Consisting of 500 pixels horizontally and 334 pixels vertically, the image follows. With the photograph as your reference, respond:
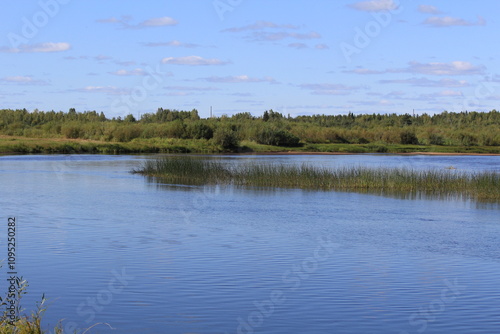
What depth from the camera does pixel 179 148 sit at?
3302 inches

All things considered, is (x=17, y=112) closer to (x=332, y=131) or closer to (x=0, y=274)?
(x=332, y=131)

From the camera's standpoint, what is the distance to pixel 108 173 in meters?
45.5

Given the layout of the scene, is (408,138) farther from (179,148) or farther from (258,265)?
(258,265)

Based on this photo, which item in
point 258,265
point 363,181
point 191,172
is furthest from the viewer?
point 191,172

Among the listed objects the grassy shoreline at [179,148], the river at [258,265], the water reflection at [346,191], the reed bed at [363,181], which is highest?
the grassy shoreline at [179,148]

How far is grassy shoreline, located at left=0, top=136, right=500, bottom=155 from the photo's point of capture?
256 feet

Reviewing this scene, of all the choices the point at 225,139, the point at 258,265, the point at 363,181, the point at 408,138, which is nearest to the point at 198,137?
the point at 225,139

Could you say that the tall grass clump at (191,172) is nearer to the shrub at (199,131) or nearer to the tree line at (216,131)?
the tree line at (216,131)

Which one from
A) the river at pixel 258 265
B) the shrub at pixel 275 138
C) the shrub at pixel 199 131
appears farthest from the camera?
the shrub at pixel 275 138

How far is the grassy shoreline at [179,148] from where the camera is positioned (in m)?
78.0

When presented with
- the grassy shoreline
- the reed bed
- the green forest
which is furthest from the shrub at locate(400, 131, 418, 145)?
the reed bed

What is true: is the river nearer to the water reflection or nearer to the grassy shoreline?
the water reflection

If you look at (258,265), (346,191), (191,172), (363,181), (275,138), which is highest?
(275,138)

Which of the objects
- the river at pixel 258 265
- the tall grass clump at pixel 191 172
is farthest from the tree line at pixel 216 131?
the river at pixel 258 265
